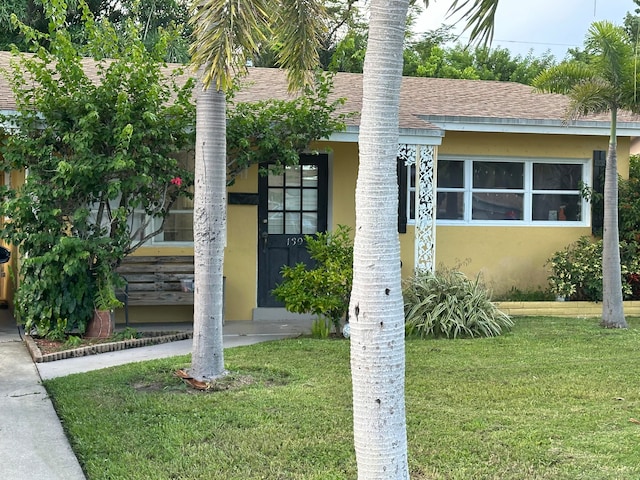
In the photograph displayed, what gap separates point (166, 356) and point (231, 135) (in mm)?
3002

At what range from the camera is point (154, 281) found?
417 inches

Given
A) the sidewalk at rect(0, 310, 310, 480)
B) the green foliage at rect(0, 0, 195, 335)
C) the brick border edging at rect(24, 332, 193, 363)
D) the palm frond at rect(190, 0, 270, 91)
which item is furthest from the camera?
the green foliage at rect(0, 0, 195, 335)

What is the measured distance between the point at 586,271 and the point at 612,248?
1.60 meters

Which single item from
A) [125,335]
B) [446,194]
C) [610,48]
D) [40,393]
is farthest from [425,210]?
[40,393]

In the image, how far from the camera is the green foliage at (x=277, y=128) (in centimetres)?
986

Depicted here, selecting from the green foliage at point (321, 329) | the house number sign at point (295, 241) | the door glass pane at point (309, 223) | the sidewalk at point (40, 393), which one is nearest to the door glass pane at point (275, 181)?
the door glass pane at point (309, 223)

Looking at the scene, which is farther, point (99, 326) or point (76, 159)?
point (99, 326)

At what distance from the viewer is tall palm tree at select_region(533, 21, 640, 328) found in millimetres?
9828

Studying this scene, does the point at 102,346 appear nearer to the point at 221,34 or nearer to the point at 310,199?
the point at 310,199

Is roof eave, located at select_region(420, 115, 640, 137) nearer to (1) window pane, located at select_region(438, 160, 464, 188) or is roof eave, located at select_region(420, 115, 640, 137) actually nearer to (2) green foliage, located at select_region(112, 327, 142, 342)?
(1) window pane, located at select_region(438, 160, 464, 188)

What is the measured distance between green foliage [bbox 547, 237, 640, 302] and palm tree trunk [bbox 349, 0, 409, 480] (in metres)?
9.02

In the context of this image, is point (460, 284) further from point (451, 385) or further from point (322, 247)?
point (451, 385)

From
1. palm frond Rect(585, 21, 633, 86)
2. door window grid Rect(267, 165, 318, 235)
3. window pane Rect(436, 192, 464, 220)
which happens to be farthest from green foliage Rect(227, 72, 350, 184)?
palm frond Rect(585, 21, 633, 86)

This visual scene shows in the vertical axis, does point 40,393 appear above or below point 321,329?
below
